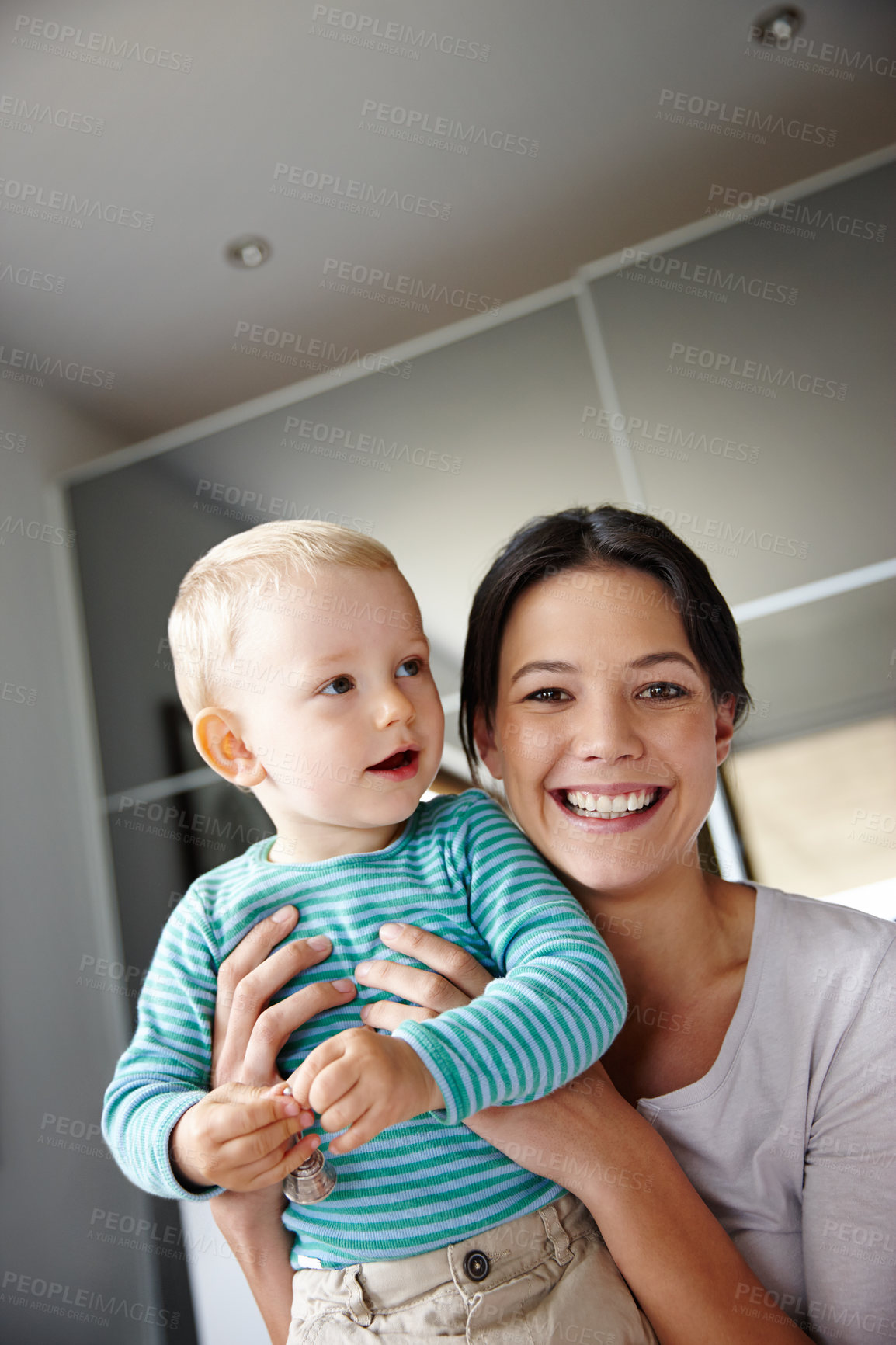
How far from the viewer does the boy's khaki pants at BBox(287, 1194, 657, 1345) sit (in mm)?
955

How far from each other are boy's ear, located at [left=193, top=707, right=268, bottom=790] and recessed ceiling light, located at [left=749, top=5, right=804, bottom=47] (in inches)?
80.2

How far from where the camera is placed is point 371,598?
1.15 m

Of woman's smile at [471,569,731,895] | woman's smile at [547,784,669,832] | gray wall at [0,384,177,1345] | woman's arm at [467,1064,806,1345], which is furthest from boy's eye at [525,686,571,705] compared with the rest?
gray wall at [0,384,177,1345]

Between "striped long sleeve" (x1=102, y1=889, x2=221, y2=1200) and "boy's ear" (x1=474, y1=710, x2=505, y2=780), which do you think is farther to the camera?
"boy's ear" (x1=474, y1=710, x2=505, y2=780)

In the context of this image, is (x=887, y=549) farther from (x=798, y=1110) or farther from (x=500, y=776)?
(x=798, y=1110)

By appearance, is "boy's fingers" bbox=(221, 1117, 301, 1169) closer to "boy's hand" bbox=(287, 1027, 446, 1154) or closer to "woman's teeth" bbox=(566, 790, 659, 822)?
"boy's hand" bbox=(287, 1027, 446, 1154)

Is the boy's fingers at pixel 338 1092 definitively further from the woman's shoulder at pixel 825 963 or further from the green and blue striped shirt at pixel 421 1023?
the woman's shoulder at pixel 825 963

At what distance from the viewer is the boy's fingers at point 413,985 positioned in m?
1.02

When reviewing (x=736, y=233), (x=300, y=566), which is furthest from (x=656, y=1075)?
(x=736, y=233)

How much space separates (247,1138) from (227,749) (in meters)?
0.48

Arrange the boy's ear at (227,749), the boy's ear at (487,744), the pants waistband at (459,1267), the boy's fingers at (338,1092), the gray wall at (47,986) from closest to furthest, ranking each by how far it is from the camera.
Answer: the boy's fingers at (338,1092) → the pants waistband at (459,1267) → the boy's ear at (227,749) → the boy's ear at (487,744) → the gray wall at (47,986)

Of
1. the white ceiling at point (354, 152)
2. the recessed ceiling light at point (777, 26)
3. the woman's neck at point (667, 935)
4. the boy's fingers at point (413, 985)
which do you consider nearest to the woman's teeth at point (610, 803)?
the woman's neck at point (667, 935)

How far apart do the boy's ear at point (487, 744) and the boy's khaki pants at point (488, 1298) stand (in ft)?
2.01

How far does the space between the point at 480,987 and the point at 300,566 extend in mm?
522
